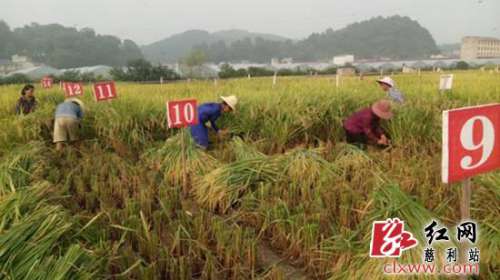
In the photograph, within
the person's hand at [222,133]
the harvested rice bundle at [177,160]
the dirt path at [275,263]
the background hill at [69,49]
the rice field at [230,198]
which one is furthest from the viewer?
the background hill at [69,49]

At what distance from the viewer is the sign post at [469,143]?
5.64 ft

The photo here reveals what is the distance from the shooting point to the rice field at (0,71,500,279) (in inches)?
90.8

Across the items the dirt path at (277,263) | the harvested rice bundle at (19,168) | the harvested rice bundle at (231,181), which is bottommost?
the dirt path at (277,263)

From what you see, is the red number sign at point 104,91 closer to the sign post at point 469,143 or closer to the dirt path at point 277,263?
the dirt path at point 277,263

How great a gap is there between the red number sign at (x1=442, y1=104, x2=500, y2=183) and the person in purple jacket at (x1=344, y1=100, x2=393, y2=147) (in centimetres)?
270

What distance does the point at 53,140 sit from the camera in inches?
221

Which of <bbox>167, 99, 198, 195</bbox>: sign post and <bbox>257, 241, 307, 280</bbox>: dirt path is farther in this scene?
<bbox>167, 99, 198, 195</bbox>: sign post

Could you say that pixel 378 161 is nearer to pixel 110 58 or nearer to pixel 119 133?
pixel 119 133

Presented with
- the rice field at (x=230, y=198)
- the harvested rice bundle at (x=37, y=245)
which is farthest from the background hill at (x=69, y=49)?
the harvested rice bundle at (x=37, y=245)

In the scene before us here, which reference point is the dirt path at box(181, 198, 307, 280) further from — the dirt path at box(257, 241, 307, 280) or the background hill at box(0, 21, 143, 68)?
the background hill at box(0, 21, 143, 68)

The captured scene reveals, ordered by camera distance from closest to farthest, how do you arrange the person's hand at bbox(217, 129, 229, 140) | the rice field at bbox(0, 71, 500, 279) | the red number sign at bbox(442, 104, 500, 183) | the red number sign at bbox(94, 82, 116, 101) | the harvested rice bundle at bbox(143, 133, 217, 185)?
the red number sign at bbox(442, 104, 500, 183), the rice field at bbox(0, 71, 500, 279), the harvested rice bundle at bbox(143, 133, 217, 185), the person's hand at bbox(217, 129, 229, 140), the red number sign at bbox(94, 82, 116, 101)

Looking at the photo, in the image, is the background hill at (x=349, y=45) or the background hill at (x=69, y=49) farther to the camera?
the background hill at (x=349, y=45)

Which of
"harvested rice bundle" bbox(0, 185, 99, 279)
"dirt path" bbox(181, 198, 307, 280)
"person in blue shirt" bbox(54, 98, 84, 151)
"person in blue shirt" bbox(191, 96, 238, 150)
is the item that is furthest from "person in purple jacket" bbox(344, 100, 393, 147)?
"person in blue shirt" bbox(54, 98, 84, 151)

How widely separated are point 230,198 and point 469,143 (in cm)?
219
